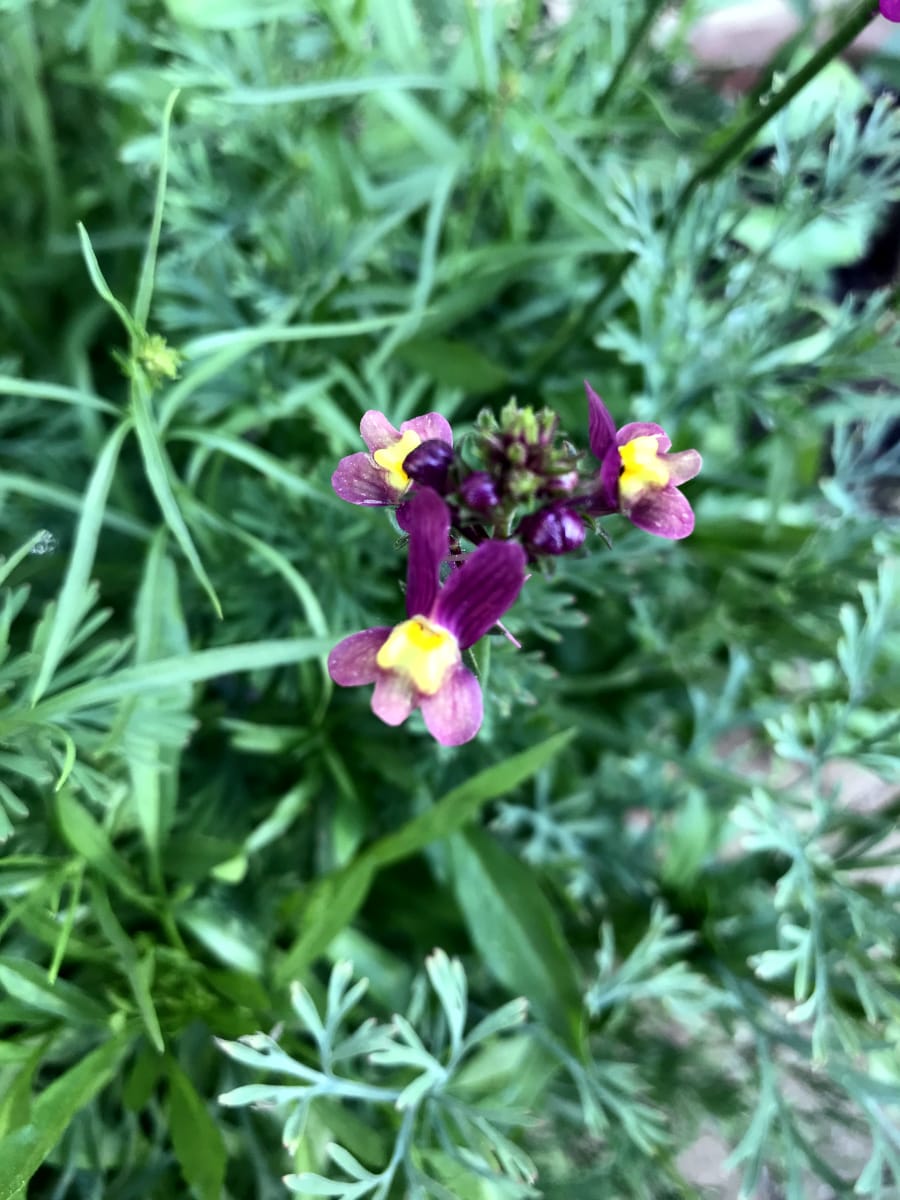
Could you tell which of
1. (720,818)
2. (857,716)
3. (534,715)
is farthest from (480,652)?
(857,716)

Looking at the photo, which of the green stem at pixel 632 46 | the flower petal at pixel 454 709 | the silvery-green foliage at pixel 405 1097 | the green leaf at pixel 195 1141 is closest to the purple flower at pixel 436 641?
the flower petal at pixel 454 709

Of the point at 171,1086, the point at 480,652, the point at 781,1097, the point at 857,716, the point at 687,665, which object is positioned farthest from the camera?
the point at 857,716

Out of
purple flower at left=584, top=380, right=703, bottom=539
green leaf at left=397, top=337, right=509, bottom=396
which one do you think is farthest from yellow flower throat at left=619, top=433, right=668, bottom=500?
green leaf at left=397, top=337, right=509, bottom=396

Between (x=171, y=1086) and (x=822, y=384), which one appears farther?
(x=822, y=384)

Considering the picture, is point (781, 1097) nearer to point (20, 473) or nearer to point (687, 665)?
point (687, 665)

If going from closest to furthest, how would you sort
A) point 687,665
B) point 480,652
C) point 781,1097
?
1. point 480,652
2. point 781,1097
3. point 687,665

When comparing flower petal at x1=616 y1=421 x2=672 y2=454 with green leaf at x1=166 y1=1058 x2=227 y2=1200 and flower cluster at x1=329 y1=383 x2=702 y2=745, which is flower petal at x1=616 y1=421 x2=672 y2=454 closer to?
flower cluster at x1=329 y1=383 x2=702 y2=745
